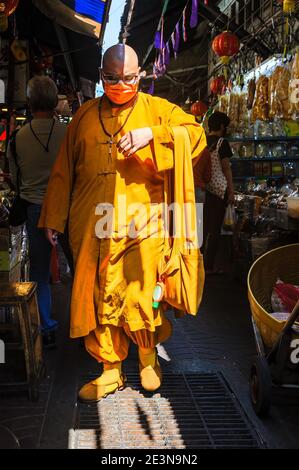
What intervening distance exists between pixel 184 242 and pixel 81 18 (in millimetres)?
3609

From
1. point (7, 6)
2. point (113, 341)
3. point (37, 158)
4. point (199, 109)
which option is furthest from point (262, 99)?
point (199, 109)

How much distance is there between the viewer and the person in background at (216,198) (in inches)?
295

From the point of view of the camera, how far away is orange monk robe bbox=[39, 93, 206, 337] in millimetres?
3564

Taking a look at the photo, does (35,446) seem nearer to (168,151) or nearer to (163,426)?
(163,426)

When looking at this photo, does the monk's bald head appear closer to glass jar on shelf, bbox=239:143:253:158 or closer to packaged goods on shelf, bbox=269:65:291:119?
packaged goods on shelf, bbox=269:65:291:119

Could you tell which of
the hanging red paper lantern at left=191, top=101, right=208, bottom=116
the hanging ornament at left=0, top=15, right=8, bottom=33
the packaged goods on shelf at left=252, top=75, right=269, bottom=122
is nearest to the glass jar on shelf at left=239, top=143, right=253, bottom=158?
the packaged goods on shelf at left=252, top=75, right=269, bottom=122

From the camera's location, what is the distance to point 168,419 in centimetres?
335

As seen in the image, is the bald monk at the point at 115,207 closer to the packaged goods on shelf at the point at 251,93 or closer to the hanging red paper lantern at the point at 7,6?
the hanging red paper lantern at the point at 7,6

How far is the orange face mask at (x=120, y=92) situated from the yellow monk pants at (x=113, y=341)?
1.52 m

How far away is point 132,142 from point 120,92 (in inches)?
18.0

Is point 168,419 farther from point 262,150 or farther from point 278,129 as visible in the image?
point 262,150

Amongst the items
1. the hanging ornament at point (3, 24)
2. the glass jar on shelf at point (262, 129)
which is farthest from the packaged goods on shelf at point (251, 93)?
the hanging ornament at point (3, 24)

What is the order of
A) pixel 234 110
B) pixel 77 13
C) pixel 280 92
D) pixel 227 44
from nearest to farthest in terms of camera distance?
pixel 77 13 → pixel 280 92 → pixel 227 44 → pixel 234 110

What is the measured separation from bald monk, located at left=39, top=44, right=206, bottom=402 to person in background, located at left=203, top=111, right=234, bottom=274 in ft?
12.5
